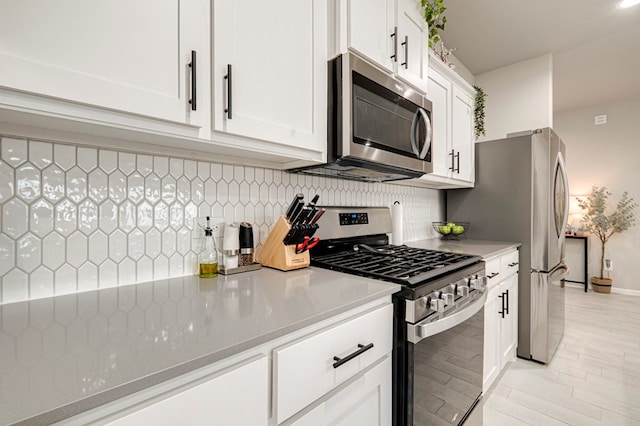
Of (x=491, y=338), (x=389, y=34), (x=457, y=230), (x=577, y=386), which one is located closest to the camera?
(x=389, y=34)

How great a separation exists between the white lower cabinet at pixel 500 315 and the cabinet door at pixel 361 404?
1.11m

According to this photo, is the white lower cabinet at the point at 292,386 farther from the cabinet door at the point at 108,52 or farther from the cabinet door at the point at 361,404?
the cabinet door at the point at 108,52

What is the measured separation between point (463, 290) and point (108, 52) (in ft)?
4.97

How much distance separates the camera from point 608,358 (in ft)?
7.86

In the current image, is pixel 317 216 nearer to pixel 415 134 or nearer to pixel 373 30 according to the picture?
Result: pixel 415 134

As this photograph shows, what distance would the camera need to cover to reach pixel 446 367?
4.00 ft

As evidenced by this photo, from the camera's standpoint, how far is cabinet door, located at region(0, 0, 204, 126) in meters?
0.62

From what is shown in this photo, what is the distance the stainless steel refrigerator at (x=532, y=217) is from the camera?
2.33 m

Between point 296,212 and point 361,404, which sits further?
point 296,212

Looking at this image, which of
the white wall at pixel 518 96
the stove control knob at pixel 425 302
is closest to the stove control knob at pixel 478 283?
the stove control knob at pixel 425 302

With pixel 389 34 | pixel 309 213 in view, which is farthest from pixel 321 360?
pixel 389 34

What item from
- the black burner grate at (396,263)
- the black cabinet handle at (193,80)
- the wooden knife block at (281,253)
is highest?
the black cabinet handle at (193,80)

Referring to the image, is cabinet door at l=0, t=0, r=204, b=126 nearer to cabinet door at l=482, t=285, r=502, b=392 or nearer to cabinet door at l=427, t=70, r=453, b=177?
cabinet door at l=427, t=70, r=453, b=177

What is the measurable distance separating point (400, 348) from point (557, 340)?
2.47 meters
